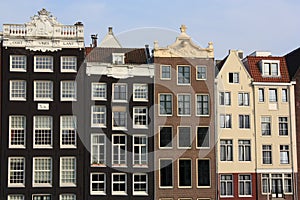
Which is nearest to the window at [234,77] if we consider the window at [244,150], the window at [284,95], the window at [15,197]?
the window at [284,95]

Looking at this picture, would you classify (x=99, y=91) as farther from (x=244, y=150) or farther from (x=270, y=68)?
(x=270, y=68)

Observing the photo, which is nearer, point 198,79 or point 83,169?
point 83,169

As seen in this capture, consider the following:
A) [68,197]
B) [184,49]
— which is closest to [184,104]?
[184,49]

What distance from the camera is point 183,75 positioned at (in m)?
51.9

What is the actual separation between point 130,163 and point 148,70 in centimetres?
818

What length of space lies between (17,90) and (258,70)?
70.6 ft

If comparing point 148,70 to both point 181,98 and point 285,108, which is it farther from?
point 285,108

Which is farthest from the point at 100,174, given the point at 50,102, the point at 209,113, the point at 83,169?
the point at 209,113

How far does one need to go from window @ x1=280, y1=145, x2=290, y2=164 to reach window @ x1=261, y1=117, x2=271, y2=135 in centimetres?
181

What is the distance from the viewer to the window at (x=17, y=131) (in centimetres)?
4812

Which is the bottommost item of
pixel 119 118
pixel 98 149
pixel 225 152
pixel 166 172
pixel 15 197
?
pixel 15 197

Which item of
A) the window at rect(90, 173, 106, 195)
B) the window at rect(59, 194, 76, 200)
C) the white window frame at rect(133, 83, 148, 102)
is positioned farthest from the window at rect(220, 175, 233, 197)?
the window at rect(59, 194, 76, 200)

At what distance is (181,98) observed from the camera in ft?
169

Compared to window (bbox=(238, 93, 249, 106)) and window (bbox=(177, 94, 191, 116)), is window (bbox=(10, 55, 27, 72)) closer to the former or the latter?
window (bbox=(177, 94, 191, 116))
